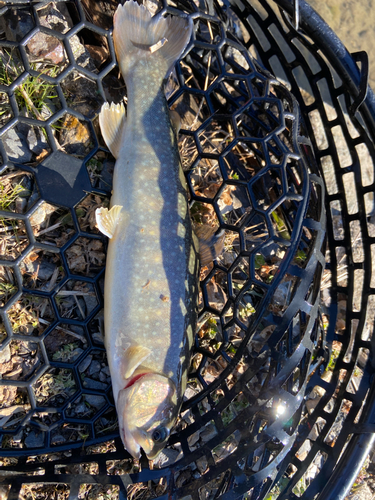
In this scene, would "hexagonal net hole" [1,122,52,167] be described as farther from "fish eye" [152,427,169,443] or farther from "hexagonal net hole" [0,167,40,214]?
"fish eye" [152,427,169,443]

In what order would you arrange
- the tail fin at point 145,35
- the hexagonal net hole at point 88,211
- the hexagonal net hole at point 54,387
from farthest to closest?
1. the hexagonal net hole at point 88,211
2. the hexagonal net hole at point 54,387
3. the tail fin at point 145,35

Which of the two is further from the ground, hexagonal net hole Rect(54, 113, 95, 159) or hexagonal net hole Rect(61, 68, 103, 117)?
hexagonal net hole Rect(61, 68, 103, 117)

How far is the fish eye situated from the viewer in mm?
2426

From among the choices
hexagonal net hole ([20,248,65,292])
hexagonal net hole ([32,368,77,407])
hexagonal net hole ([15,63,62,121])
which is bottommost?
hexagonal net hole ([32,368,77,407])

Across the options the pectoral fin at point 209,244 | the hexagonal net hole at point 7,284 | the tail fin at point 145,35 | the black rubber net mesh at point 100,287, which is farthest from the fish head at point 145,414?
the tail fin at point 145,35

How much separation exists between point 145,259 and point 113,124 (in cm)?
95

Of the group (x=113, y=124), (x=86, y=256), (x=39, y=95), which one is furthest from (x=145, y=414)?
(x=39, y=95)

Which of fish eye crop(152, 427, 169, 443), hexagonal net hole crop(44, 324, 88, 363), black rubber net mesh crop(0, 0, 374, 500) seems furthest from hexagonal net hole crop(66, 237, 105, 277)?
fish eye crop(152, 427, 169, 443)

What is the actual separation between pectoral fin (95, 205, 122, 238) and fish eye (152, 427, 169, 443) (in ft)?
4.13

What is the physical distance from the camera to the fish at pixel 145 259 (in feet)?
8.02

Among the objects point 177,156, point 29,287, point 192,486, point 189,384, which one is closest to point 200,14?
point 177,156

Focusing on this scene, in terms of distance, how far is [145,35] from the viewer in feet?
8.90

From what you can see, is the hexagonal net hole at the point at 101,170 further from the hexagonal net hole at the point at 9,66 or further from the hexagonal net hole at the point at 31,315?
the hexagonal net hole at the point at 31,315

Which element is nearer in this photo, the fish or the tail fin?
the fish
